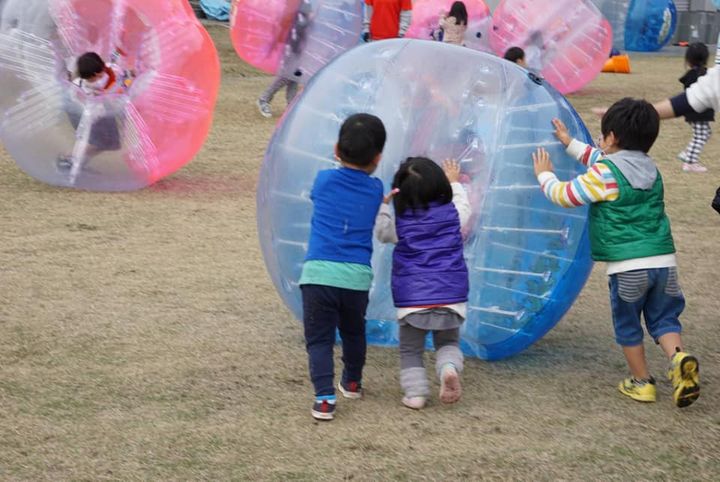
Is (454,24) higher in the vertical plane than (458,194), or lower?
lower

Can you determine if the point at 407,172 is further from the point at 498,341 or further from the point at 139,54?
the point at 139,54

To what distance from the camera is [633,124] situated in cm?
405

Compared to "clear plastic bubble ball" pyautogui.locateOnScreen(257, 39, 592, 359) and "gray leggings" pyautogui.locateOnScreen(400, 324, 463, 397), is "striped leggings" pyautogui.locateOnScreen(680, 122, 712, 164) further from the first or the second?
"gray leggings" pyautogui.locateOnScreen(400, 324, 463, 397)

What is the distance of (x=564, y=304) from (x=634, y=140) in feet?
2.29

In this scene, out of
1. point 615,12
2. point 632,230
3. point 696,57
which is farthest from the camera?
point 615,12

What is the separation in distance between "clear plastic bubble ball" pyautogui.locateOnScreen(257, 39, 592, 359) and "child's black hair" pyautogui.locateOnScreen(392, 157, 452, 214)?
22cm

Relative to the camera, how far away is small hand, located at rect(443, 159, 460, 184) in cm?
411

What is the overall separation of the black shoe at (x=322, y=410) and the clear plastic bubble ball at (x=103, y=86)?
386 centimetres

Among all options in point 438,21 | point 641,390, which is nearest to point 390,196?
point 641,390

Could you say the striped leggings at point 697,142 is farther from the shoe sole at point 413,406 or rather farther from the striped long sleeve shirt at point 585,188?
the shoe sole at point 413,406

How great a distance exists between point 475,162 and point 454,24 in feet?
21.4

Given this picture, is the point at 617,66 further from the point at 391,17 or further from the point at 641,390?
the point at 641,390

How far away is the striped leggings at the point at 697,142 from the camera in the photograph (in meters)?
8.92

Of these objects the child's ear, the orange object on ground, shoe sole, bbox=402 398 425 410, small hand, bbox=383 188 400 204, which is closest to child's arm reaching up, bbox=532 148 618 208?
the child's ear
